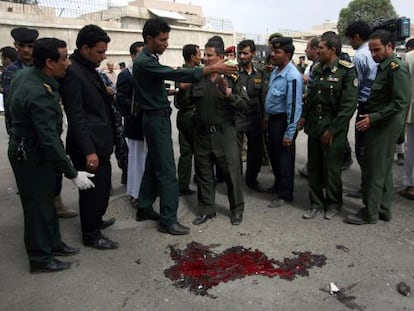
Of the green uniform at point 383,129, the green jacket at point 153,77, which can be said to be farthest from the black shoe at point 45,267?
the green uniform at point 383,129

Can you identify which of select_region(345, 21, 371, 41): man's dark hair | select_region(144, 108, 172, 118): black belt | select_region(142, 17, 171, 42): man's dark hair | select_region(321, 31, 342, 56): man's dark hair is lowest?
select_region(144, 108, 172, 118): black belt

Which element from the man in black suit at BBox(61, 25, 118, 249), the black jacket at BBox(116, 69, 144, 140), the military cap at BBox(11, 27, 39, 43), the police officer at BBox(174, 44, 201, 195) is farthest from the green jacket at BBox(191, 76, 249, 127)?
the military cap at BBox(11, 27, 39, 43)

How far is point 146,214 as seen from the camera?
14.8 feet

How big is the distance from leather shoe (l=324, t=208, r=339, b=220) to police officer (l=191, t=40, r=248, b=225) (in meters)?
0.91

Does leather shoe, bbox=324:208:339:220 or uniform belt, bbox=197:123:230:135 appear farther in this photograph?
leather shoe, bbox=324:208:339:220

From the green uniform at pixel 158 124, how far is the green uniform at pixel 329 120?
1.52 m

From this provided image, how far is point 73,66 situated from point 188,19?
30.5 m

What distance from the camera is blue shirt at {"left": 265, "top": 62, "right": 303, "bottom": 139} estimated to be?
452 cm

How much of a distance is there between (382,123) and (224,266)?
82.3 inches

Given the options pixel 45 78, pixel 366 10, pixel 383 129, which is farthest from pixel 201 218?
pixel 366 10

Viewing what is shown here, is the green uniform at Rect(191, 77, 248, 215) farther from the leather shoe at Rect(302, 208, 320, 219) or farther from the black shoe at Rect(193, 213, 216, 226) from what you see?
the leather shoe at Rect(302, 208, 320, 219)

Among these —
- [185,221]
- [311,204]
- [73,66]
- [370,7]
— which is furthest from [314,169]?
[370,7]

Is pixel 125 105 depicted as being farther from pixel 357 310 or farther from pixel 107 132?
pixel 357 310

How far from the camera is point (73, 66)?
137 inches
